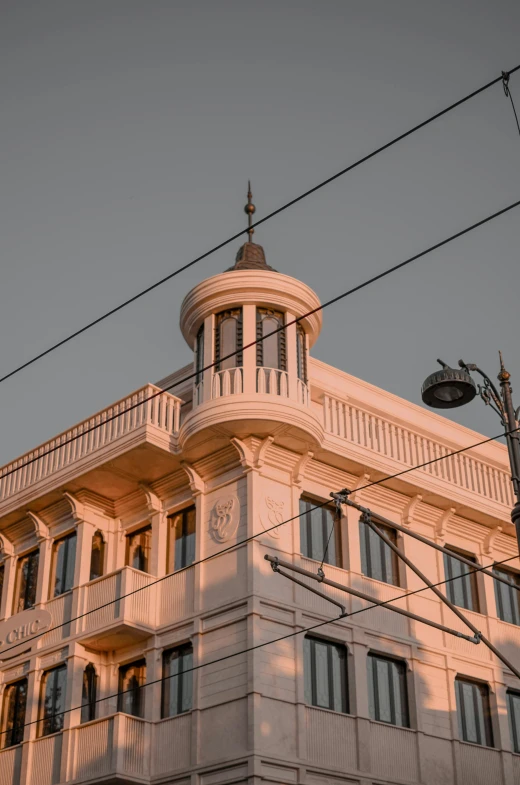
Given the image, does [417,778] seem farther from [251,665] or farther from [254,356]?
[254,356]

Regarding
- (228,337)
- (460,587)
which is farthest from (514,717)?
(228,337)

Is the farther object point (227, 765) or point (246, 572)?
point (246, 572)

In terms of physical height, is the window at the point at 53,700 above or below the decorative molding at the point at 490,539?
below

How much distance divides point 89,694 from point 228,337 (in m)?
10.1

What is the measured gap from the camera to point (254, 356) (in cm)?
3064

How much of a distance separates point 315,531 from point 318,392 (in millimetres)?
4261

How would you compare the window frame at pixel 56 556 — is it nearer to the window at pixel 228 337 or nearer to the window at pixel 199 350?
the window at pixel 199 350

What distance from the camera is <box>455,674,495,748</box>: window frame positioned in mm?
31406

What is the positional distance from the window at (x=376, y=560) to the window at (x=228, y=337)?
5608 millimetres

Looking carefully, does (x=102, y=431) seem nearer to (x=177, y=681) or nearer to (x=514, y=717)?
(x=177, y=681)

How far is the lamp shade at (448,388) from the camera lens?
19203 mm

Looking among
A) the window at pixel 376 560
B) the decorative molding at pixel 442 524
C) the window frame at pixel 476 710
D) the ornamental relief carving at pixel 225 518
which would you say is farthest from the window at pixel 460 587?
the ornamental relief carving at pixel 225 518

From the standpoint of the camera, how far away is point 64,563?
110ft

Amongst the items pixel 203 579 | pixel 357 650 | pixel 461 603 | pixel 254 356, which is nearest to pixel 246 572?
pixel 203 579
